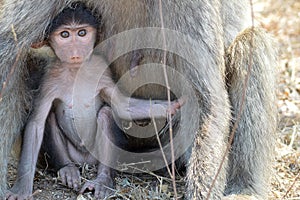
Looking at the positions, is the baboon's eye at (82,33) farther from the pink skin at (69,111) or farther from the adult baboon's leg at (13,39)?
the adult baboon's leg at (13,39)

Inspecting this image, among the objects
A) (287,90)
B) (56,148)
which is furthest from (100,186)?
(287,90)

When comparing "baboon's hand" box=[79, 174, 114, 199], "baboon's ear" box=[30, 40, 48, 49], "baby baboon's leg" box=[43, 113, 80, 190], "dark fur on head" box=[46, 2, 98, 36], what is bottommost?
"baboon's hand" box=[79, 174, 114, 199]

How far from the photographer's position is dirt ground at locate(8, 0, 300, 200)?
4.61m

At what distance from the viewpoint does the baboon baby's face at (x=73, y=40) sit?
4.32 meters

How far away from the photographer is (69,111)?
462 cm

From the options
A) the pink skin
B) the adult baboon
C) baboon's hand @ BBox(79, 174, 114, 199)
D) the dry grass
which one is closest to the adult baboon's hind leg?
the adult baboon

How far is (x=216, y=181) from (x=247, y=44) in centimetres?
92

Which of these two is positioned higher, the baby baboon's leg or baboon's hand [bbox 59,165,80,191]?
the baby baboon's leg

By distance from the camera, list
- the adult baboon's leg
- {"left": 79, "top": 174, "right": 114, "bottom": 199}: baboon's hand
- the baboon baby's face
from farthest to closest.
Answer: {"left": 79, "top": 174, "right": 114, "bottom": 199}: baboon's hand, the baboon baby's face, the adult baboon's leg

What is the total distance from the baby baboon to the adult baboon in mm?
92

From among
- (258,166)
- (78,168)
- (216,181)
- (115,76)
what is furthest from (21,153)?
(258,166)

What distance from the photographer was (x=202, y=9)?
438cm

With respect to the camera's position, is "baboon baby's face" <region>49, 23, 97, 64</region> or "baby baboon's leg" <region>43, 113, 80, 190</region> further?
"baby baboon's leg" <region>43, 113, 80, 190</region>

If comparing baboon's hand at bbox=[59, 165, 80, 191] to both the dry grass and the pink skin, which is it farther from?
the dry grass
